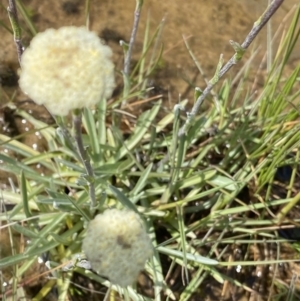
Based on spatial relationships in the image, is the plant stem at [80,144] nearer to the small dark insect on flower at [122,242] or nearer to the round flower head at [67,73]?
the round flower head at [67,73]

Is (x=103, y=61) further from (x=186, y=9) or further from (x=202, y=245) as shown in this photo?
(x=186, y=9)

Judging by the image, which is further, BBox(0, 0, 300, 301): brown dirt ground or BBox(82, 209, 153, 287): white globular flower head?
BBox(0, 0, 300, 301): brown dirt ground

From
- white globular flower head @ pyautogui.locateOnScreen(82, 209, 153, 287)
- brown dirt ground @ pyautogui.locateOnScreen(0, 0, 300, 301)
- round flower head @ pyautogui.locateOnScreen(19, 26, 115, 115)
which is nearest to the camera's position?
round flower head @ pyautogui.locateOnScreen(19, 26, 115, 115)

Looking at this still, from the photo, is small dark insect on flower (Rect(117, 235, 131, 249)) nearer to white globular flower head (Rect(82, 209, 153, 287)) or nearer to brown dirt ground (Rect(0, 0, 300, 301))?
white globular flower head (Rect(82, 209, 153, 287))

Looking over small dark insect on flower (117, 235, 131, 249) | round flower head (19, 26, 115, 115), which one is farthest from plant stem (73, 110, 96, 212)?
small dark insect on flower (117, 235, 131, 249)

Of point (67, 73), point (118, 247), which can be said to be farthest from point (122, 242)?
point (67, 73)

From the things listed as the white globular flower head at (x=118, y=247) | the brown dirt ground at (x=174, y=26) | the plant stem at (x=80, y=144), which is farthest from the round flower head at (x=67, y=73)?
the brown dirt ground at (x=174, y=26)

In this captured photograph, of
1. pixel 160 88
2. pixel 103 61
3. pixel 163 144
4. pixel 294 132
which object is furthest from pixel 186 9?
pixel 103 61
